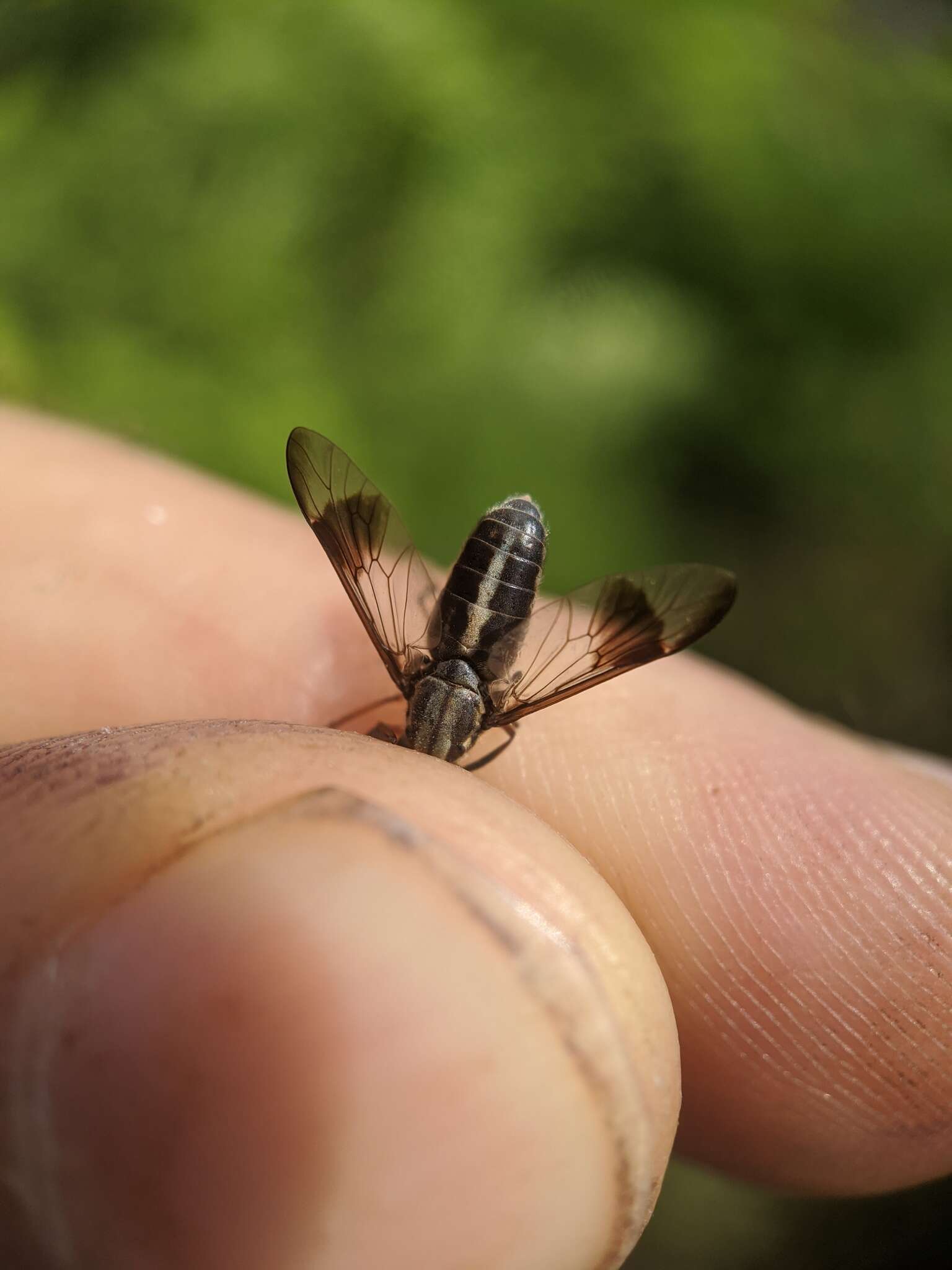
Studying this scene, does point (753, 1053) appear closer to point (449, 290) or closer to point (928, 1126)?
point (928, 1126)

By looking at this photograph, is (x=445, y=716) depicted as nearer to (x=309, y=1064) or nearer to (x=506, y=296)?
(x=309, y=1064)

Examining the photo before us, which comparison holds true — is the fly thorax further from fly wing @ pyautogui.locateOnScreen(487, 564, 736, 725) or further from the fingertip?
the fingertip

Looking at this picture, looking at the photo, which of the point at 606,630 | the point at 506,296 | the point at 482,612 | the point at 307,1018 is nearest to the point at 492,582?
the point at 482,612

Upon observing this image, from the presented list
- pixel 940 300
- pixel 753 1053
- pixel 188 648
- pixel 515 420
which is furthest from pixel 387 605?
pixel 940 300

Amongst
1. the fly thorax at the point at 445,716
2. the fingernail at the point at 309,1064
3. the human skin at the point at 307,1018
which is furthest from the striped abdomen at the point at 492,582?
the fingernail at the point at 309,1064

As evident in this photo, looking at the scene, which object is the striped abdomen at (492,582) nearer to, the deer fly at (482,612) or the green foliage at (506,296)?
the deer fly at (482,612)

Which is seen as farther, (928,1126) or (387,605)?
(387,605)

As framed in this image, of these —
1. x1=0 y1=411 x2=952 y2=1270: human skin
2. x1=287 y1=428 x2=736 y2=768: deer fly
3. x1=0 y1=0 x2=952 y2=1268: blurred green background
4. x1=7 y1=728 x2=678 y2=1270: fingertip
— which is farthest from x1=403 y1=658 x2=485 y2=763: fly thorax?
x1=0 y1=0 x2=952 y2=1268: blurred green background
